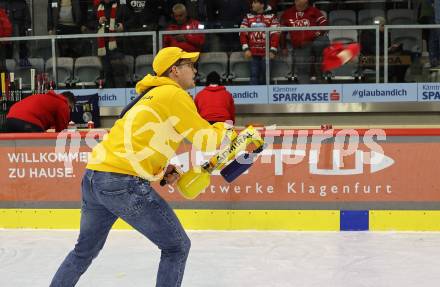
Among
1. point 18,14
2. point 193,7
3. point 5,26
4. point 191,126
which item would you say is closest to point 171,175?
point 191,126

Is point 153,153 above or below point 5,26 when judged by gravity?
below

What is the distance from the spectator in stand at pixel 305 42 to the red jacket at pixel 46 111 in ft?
10.8

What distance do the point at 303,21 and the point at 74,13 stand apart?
355cm

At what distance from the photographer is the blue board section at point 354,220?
5770 millimetres

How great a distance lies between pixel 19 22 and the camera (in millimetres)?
10117

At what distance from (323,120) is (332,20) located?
1.34 m

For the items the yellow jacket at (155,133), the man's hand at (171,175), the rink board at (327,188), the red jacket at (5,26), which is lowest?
the rink board at (327,188)

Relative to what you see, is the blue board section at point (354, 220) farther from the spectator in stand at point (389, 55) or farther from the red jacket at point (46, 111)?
the spectator in stand at point (389, 55)

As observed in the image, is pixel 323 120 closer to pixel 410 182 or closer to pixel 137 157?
pixel 410 182

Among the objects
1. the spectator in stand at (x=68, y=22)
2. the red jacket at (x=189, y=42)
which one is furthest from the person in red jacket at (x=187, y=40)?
the spectator in stand at (x=68, y=22)

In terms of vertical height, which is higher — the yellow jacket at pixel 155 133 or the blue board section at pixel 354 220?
the yellow jacket at pixel 155 133

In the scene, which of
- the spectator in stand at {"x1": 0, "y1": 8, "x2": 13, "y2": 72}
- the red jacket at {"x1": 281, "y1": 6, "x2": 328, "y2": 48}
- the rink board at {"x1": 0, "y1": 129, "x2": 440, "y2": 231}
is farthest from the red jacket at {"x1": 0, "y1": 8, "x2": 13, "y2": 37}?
the rink board at {"x1": 0, "y1": 129, "x2": 440, "y2": 231}

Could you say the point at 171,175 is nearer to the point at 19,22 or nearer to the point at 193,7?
the point at 193,7

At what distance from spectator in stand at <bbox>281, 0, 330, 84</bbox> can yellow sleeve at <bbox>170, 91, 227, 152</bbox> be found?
570cm
